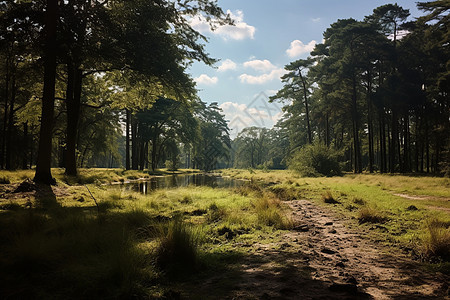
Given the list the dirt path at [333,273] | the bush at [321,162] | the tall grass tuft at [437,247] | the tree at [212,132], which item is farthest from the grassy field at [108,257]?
the tree at [212,132]

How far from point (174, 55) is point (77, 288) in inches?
455

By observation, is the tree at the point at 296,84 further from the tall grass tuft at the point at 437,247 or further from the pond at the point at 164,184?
the tall grass tuft at the point at 437,247

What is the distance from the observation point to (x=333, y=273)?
3.55m

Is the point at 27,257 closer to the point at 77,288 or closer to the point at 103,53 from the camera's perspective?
the point at 77,288

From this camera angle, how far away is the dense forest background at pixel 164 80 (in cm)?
1057

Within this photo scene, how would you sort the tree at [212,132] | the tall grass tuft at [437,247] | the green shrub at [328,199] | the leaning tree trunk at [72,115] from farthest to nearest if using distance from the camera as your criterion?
1. the tree at [212,132]
2. the leaning tree trunk at [72,115]
3. the green shrub at [328,199]
4. the tall grass tuft at [437,247]

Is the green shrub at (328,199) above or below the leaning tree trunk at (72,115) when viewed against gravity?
below

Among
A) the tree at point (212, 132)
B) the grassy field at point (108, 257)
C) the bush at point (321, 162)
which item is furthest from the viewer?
the tree at point (212, 132)

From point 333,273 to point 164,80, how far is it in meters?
11.8

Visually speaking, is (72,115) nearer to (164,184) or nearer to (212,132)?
(164,184)

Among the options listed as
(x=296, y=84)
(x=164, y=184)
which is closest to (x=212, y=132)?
(x=296, y=84)

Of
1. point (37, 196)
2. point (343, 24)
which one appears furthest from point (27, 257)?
point (343, 24)

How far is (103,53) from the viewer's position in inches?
427

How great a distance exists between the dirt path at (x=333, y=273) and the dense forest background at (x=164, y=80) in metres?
10.2
